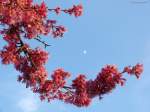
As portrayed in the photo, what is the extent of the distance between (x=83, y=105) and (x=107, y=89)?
1.02 metres

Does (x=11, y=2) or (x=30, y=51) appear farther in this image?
(x=30, y=51)

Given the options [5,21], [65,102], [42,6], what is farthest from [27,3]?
[65,102]

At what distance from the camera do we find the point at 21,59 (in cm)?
1898

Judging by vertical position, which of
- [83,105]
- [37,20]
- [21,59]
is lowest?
[83,105]

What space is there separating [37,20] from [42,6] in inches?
45.3

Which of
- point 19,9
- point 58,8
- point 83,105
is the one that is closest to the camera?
point 19,9

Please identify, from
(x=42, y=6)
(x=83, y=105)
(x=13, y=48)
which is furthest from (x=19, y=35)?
(x=83, y=105)

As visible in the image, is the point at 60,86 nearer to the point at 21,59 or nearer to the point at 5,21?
the point at 21,59

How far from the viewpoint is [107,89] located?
18500 millimetres

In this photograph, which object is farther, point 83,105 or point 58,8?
point 58,8

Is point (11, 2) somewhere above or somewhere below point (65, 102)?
above

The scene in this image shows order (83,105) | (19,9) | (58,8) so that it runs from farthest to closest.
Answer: (58,8), (83,105), (19,9)

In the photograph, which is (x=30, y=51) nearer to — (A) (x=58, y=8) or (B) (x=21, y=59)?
(B) (x=21, y=59)

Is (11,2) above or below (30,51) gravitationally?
above
